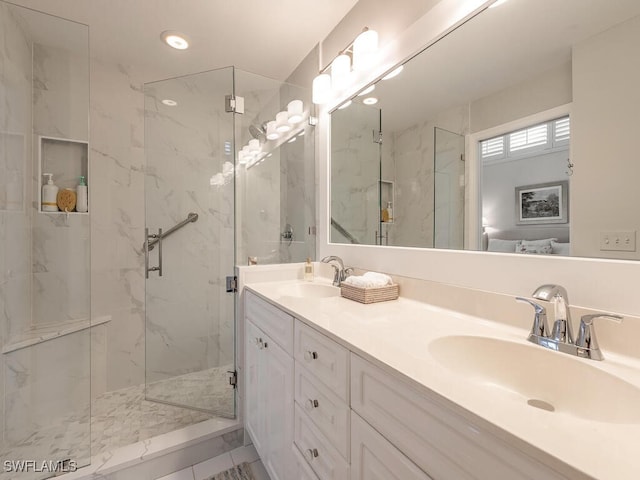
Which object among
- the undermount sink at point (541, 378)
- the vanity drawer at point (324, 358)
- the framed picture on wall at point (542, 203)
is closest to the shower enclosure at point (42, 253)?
the vanity drawer at point (324, 358)

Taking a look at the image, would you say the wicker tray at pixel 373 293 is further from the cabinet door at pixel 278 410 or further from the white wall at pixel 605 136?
the white wall at pixel 605 136

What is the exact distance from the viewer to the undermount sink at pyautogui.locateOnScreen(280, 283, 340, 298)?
152cm

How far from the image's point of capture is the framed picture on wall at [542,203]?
2.61 feet

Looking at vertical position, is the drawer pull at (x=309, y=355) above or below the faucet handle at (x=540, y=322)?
below

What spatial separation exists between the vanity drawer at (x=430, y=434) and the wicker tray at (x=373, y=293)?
1.54 feet

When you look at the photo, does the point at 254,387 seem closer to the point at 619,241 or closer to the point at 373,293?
the point at 373,293

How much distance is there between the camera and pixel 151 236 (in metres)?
2.11

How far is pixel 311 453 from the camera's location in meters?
0.92

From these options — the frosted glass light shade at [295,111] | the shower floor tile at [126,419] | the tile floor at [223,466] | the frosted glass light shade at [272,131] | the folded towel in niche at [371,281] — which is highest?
the frosted glass light shade at [295,111]

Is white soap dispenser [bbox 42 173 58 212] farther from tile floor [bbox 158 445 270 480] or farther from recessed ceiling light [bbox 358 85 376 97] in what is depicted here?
recessed ceiling light [bbox 358 85 376 97]

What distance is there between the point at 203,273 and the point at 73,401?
979 millimetres

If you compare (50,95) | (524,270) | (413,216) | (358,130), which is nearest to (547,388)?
(524,270)

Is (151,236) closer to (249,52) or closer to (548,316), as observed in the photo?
(249,52)

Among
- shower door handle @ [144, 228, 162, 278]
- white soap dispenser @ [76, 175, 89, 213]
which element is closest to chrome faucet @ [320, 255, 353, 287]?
shower door handle @ [144, 228, 162, 278]
